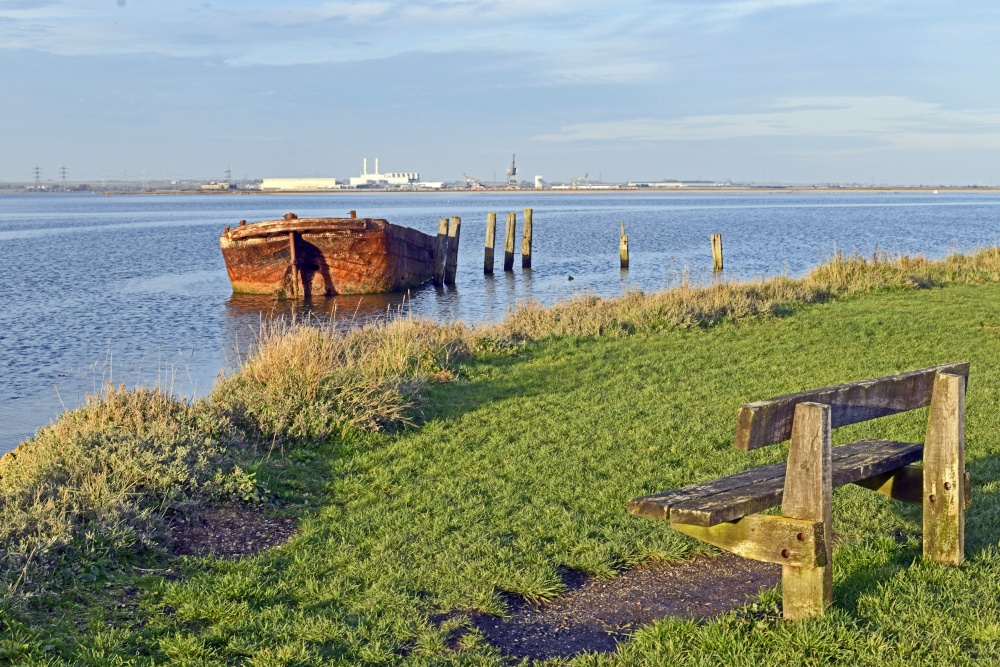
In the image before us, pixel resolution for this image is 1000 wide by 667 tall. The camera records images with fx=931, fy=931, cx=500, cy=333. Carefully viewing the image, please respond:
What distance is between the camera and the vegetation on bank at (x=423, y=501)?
419 centimetres

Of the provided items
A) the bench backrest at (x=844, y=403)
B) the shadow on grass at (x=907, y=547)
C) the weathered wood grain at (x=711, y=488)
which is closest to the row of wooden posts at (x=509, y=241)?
the shadow on grass at (x=907, y=547)

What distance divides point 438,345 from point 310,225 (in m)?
15.7

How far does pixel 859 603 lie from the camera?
432 centimetres

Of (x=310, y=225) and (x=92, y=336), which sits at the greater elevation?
(x=310, y=225)

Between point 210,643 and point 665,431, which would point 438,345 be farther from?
point 210,643

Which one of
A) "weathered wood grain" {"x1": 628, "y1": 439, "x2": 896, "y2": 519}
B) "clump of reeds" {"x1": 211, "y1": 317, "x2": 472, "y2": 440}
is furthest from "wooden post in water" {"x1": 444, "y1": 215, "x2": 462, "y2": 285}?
"weathered wood grain" {"x1": 628, "y1": 439, "x2": 896, "y2": 519}

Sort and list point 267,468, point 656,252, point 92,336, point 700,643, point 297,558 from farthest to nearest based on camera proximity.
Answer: point 656,252 → point 92,336 → point 267,468 → point 297,558 → point 700,643

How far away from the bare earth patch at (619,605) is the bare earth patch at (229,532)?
5.73 feet

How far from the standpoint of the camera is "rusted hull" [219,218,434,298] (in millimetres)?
26422

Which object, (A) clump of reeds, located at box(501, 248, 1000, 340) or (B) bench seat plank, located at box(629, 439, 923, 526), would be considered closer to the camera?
(B) bench seat plank, located at box(629, 439, 923, 526)

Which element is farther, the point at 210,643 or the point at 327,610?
the point at 327,610

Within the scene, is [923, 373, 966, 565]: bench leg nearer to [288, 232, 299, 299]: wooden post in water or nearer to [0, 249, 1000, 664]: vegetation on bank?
[0, 249, 1000, 664]: vegetation on bank

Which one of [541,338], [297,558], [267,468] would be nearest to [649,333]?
[541,338]

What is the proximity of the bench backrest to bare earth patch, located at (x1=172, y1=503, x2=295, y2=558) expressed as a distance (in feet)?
10.2
